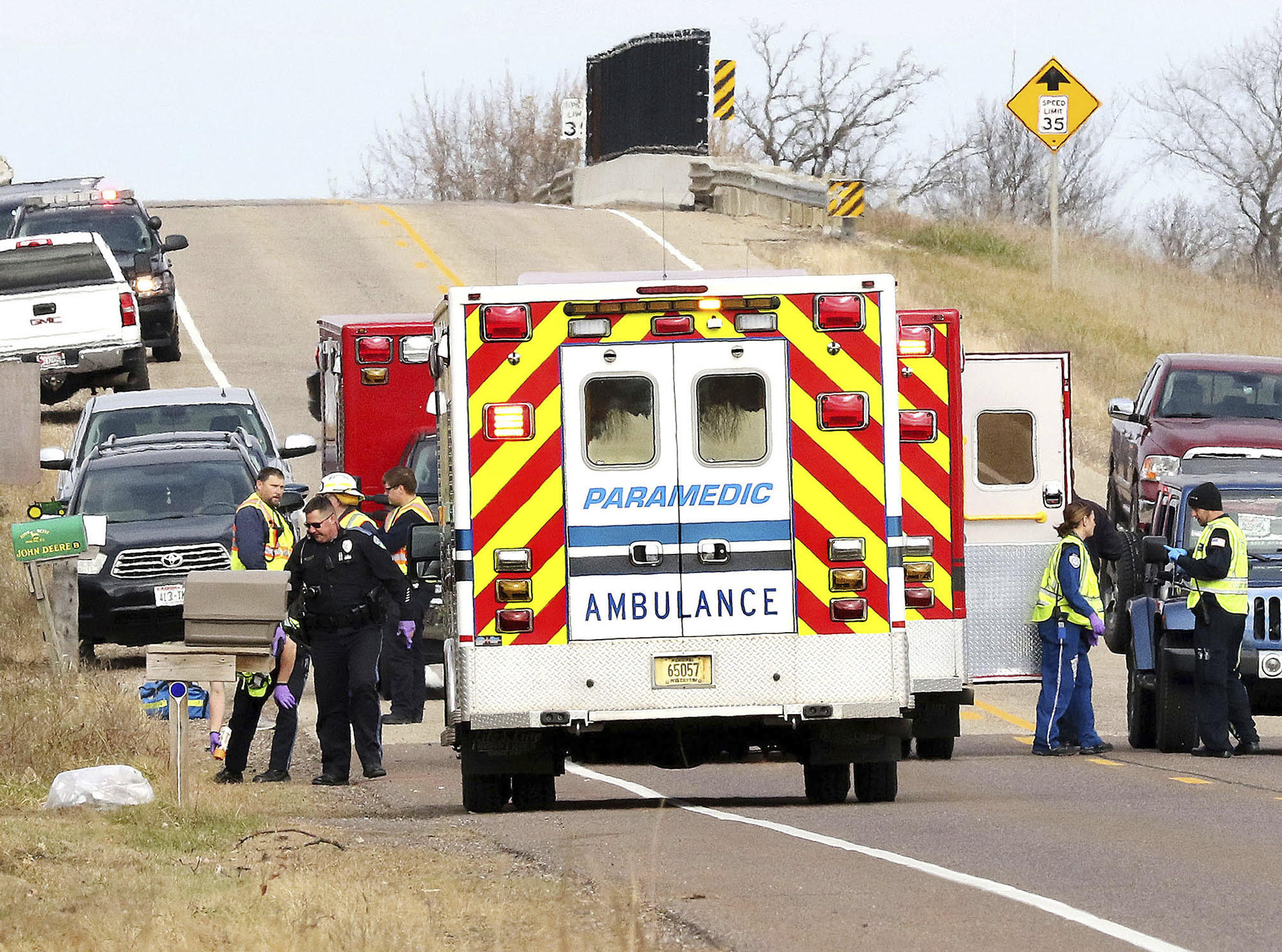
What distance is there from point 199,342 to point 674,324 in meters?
23.7

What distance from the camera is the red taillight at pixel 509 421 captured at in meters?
12.2

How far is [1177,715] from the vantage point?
16344mm

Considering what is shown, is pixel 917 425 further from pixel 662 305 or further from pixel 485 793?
pixel 485 793

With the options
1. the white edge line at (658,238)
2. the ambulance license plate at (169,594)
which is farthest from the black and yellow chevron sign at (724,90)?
the ambulance license plate at (169,594)

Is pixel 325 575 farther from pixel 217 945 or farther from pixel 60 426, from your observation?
pixel 60 426

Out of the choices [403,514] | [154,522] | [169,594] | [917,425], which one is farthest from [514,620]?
[154,522]

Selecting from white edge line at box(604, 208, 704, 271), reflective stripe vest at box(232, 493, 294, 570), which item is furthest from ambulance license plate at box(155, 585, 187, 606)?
white edge line at box(604, 208, 704, 271)

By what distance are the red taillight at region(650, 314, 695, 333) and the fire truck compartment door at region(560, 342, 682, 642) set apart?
0.29 feet

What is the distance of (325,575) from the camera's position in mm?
14602

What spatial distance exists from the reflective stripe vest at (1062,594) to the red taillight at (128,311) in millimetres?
14764

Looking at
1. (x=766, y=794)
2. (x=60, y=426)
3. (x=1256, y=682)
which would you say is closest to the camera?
(x=766, y=794)

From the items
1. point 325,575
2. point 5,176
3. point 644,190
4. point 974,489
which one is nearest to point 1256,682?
point 974,489

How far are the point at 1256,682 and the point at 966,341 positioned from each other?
62.4ft

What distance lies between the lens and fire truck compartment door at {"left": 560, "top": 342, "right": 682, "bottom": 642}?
40.1 feet
